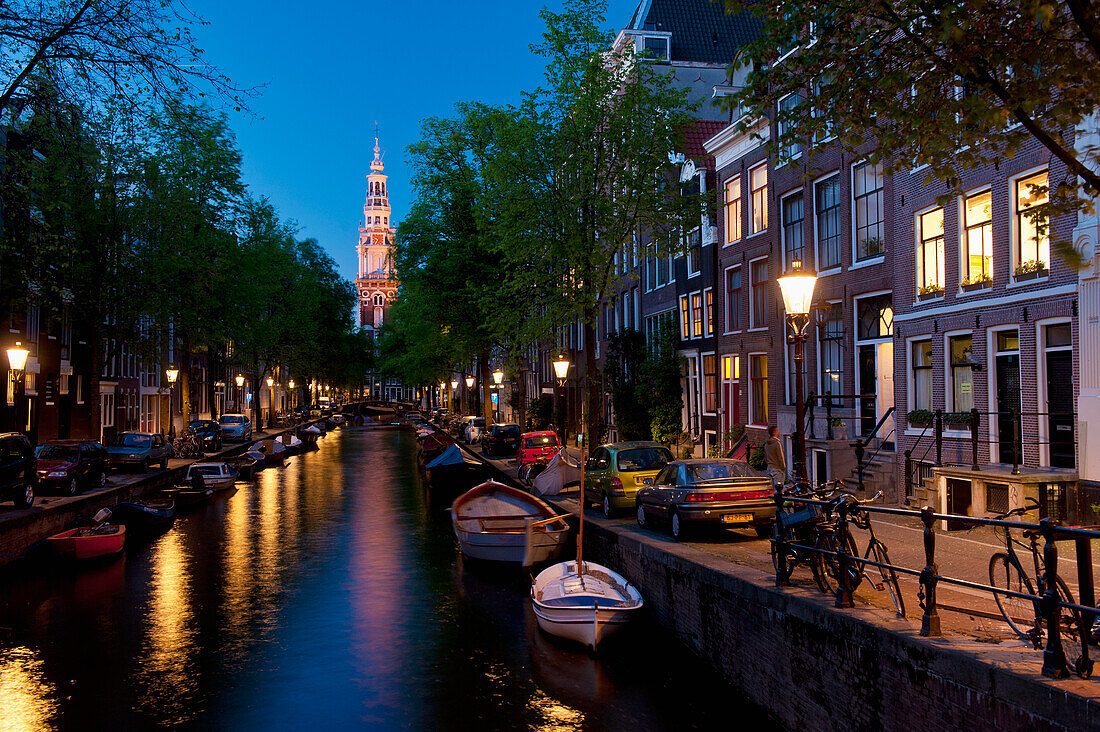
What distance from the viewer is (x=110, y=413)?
51062 mm

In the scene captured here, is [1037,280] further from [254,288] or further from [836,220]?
[254,288]

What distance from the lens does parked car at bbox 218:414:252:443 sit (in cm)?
5834

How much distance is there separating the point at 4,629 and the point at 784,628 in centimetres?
1450

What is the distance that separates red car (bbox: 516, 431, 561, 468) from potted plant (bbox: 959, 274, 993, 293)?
62.1 ft

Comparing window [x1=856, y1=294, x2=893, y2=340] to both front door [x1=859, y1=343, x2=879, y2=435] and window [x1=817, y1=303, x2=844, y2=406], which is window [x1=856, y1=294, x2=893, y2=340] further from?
window [x1=817, y1=303, x2=844, y2=406]

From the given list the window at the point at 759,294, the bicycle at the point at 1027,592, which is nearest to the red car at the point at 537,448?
the window at the point at 759,294

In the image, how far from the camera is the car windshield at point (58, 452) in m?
27.0

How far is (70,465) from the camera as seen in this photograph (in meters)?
26.5

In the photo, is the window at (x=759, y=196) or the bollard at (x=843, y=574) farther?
the window at (x=759, y=196)

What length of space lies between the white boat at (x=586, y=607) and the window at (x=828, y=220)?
1339 cm

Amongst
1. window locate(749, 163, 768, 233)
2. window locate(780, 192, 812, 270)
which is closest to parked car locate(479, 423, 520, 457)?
window locate(749, 163, 768, 233)

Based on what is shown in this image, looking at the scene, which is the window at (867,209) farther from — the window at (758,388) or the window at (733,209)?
the window at (733,209)

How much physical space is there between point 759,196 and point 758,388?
22.2 feet

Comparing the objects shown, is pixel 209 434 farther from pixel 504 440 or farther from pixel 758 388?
pixel 758 388
